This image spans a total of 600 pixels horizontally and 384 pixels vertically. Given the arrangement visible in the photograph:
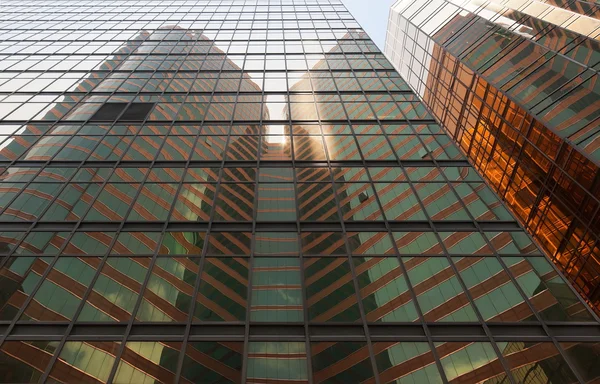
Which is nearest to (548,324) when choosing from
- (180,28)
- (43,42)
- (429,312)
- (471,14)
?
(429,312)

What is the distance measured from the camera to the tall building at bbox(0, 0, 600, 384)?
10125mm

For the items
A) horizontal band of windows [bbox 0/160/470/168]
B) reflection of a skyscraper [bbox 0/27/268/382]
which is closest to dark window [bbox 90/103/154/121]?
reflection of a skyscraper [bbox 0/27/268/382]

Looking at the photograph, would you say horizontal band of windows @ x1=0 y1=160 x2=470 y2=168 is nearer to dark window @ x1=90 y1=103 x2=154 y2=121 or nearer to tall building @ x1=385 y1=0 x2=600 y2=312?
dark window @ x1=90 y1=103 x2=154 y2=121

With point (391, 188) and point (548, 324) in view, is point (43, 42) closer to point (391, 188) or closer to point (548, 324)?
point (391, 188)

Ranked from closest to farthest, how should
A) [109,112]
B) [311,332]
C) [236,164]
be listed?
[311,332] → [236,164] → [109,112]

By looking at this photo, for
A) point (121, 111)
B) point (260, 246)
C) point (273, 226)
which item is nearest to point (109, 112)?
point (121, 111)

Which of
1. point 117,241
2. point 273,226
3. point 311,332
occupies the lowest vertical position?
point 311,332

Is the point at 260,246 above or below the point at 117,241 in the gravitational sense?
below

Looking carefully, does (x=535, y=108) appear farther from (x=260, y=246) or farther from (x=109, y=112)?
(x=109, y=112)

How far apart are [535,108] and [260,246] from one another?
1459 cm

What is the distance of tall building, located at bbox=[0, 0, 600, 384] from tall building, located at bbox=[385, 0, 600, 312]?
15.1 feet

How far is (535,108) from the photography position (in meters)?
18.4

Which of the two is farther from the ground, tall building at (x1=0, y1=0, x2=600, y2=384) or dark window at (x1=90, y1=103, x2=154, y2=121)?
dark window at (x1=90, y1=103, x2=154, y2=121)

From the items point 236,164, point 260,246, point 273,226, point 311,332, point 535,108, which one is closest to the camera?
point 311,332
